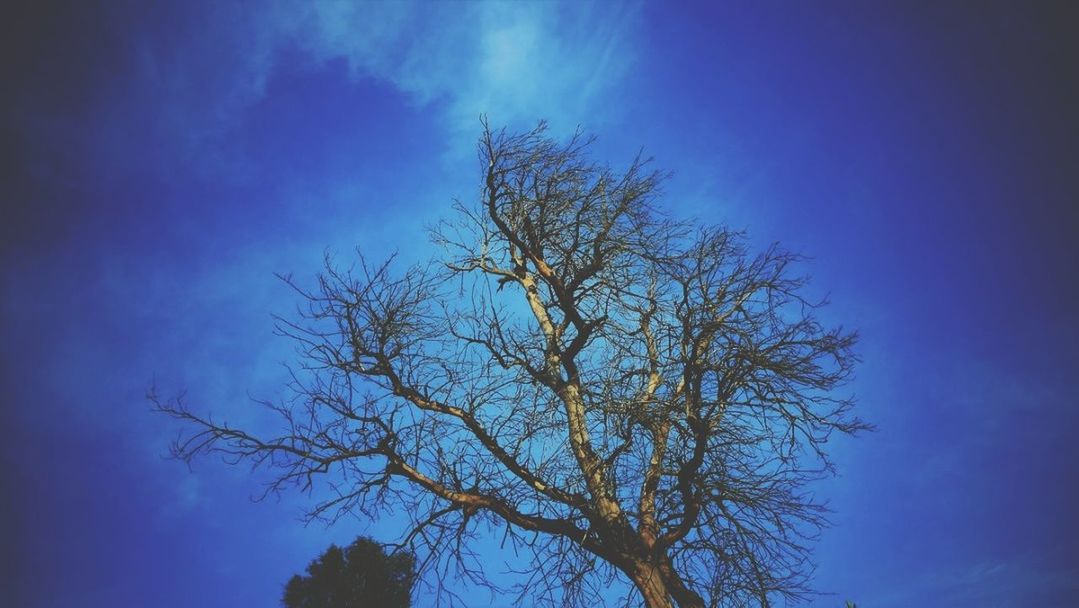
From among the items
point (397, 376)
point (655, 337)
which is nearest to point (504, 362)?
point (397, 376)

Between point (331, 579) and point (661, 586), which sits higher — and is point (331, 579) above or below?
above

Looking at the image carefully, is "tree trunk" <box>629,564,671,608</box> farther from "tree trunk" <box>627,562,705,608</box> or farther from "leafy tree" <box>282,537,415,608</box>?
"leafy tree" <box>282,537,415,608</box>

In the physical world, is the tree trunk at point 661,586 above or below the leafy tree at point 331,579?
below

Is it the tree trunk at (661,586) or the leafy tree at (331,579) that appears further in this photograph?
the leafy tree at (331,579)

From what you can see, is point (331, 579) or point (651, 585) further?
point (331, 579)

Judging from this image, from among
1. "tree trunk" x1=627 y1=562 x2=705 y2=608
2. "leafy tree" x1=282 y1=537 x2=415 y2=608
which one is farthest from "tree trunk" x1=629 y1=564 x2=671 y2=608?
"leafy tree" x1=282 y1=537 x2=415 y2=608

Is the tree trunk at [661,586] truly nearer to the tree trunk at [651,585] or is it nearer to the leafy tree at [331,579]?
the tree trunk at [651,585]

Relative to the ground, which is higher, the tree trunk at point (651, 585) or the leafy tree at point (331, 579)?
the leafy tree at point (331, 579)

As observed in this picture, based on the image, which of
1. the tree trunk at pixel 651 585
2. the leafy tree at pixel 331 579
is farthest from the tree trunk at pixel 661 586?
the leafy tree at pixel 331 579

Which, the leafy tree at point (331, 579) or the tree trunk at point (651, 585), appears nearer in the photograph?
the tree trunk at point (651, 585)

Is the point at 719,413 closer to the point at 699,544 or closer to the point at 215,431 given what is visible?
the point at 699,544

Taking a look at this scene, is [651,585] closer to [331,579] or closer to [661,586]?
[661,586]

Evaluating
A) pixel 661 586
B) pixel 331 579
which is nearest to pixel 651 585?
pixel 661 586

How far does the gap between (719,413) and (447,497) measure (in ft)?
8.10
